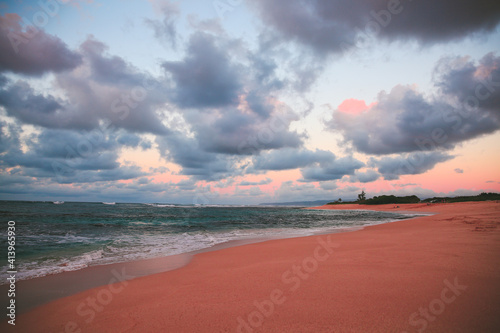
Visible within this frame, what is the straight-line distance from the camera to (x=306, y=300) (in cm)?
357

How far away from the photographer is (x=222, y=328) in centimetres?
298

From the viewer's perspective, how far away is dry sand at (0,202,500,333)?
9.56 ft

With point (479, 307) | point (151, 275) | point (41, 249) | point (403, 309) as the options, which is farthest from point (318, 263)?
point (41, 249)
